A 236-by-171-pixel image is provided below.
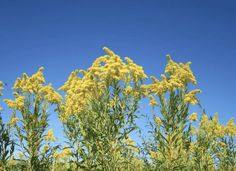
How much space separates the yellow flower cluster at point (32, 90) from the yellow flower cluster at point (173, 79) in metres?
2.96

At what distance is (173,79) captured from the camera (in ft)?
27.6

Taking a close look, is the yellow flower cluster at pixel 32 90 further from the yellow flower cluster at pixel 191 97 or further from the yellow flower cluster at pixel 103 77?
the yellow flower cluster at pixel 191 97

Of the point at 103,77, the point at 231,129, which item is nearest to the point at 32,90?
the point at 103,77

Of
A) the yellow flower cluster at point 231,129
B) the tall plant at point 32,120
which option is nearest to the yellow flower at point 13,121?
the tall plant at point 32,120

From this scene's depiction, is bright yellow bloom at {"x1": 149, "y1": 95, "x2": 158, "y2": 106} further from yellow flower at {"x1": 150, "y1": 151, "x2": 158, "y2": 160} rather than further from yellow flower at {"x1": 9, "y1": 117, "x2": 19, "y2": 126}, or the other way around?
yellow flower at {"x1": 9, "y1": 117, "x2": 19, "y2": 126}

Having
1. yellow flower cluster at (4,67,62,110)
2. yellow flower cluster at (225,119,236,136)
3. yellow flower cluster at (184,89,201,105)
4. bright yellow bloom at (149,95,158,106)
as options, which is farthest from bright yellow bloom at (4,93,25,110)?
yellow flower cluster at (225,119,236,136)

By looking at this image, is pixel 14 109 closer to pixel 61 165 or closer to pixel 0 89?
pixel 0 89

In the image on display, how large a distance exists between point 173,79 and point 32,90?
396cm

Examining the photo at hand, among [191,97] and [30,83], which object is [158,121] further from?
[30,83]

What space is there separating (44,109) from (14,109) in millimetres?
934

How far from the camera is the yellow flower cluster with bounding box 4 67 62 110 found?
877cm

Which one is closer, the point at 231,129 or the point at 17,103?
the point at 17,103

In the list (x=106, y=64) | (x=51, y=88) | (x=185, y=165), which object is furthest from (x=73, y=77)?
(x=185, y=165)

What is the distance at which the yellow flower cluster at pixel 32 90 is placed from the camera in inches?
345
